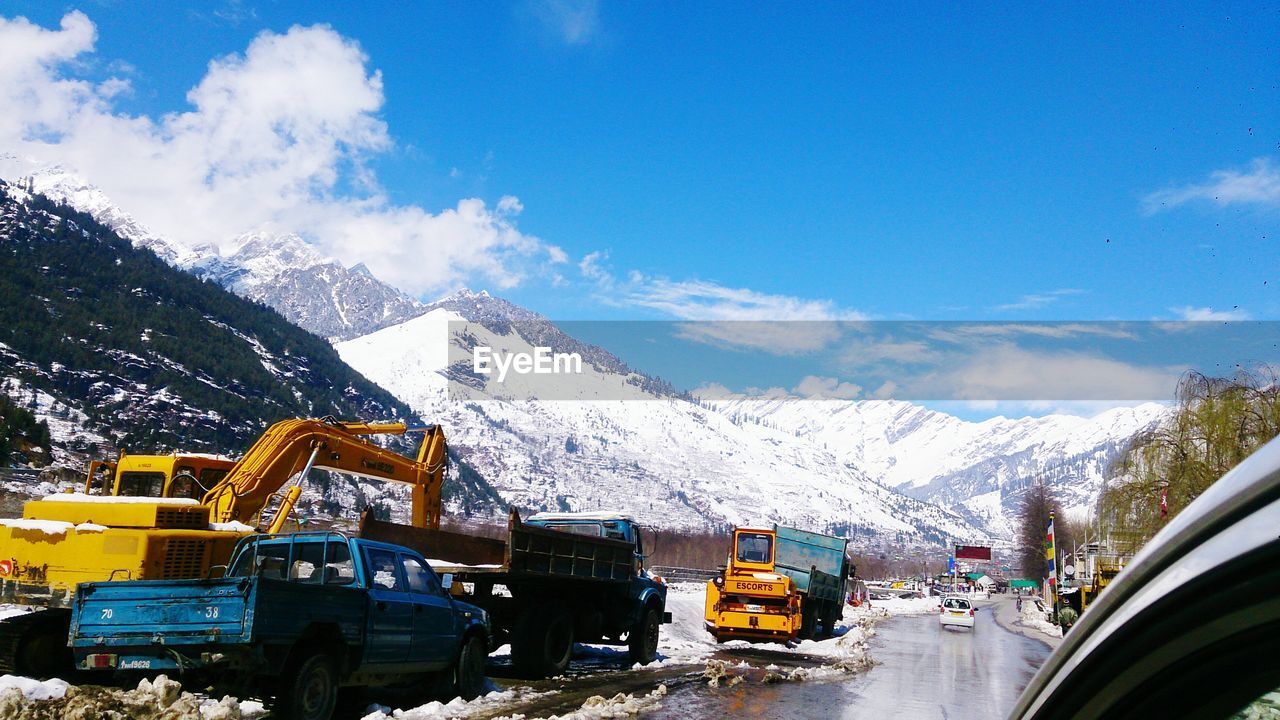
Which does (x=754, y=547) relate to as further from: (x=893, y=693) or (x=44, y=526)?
(x=44, y=526)

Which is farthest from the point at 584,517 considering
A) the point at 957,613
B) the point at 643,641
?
the point at 957,613

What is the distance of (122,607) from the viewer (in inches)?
416

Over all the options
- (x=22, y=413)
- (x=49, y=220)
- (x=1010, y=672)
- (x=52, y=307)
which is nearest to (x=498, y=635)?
(x=1010, y=672)

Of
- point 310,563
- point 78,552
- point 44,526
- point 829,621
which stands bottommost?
point 829,621

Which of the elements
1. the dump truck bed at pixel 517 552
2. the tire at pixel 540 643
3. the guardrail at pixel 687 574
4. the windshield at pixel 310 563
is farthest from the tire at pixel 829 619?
the guardrail at pixel 687 574

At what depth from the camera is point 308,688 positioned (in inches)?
422

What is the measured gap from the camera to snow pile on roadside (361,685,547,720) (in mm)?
12109

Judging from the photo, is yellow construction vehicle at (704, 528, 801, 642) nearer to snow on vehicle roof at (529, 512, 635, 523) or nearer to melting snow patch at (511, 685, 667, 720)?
snow on vehicle roof at (529, 512, 635, 523)

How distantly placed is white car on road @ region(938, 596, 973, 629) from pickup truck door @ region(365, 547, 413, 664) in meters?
32.2

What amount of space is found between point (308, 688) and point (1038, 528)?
350 ft

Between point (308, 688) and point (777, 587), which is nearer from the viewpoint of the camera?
point (308, 688)

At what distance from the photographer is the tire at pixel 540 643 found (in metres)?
16.8

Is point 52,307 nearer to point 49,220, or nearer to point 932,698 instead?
point 49,220

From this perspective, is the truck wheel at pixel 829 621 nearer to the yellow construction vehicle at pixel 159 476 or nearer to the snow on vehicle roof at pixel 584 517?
the snow on vehicle roof at pixel 584 517
